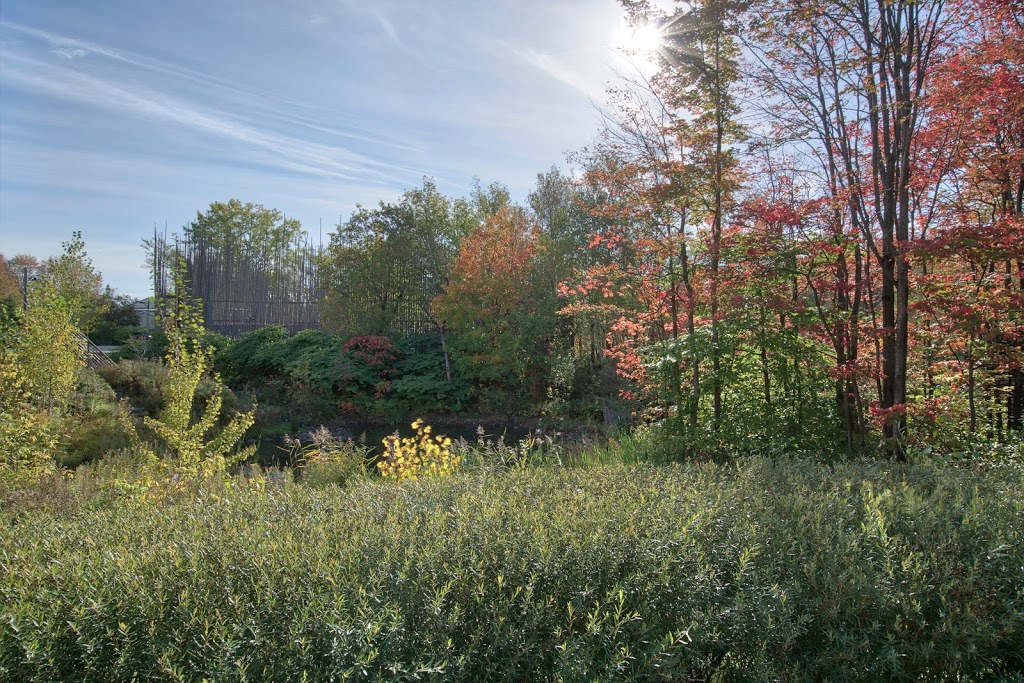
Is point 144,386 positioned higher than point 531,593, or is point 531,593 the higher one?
point 144,386

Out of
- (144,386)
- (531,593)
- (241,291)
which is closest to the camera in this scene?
(531,593)

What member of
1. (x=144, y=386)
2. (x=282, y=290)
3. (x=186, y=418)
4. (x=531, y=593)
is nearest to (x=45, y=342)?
Result: (x=186, y=418)

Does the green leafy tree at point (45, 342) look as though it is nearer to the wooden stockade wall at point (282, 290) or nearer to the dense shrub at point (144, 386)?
the dense shrub at point (144, 386)

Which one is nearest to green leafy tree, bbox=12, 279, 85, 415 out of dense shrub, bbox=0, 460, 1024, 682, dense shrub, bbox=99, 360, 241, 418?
dense shrub, bbox=0, 460, 1024, 682

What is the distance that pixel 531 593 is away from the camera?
2105 millimetres

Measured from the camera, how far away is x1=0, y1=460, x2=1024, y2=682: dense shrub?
6.43 ft

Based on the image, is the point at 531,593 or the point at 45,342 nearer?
the point at 531,593

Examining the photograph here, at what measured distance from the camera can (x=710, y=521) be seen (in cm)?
260

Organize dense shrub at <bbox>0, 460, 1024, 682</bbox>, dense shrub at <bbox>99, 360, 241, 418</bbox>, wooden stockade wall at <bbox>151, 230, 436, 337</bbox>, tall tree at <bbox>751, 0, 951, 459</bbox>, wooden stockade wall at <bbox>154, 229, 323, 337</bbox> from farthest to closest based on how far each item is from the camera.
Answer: wooden stockade wall at <bbox>154, 229, 323, 337</bbox> → wooden stockade wall at <bbox>151, 230, 436, 337</bbox> → dense shrub at <bbox>99, 360, 241, 418</bbox> → tall tree at <bbox>751, 0, 951, 459</bbox> → dense shrub at <bbox>0, 460, 1024, 682</bbox>

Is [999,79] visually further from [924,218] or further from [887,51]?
[924,218]

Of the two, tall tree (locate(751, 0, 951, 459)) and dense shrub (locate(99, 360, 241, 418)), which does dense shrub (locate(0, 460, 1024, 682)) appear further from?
dense shrub (locate(99, 360, 241, 418))

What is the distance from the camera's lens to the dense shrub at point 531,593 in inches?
77.2

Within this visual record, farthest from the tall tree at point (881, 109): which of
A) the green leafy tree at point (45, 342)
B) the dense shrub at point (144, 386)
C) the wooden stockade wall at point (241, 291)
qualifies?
the wooden stockade wall at point (241, 291)

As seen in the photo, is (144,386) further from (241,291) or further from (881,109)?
(881,109)
